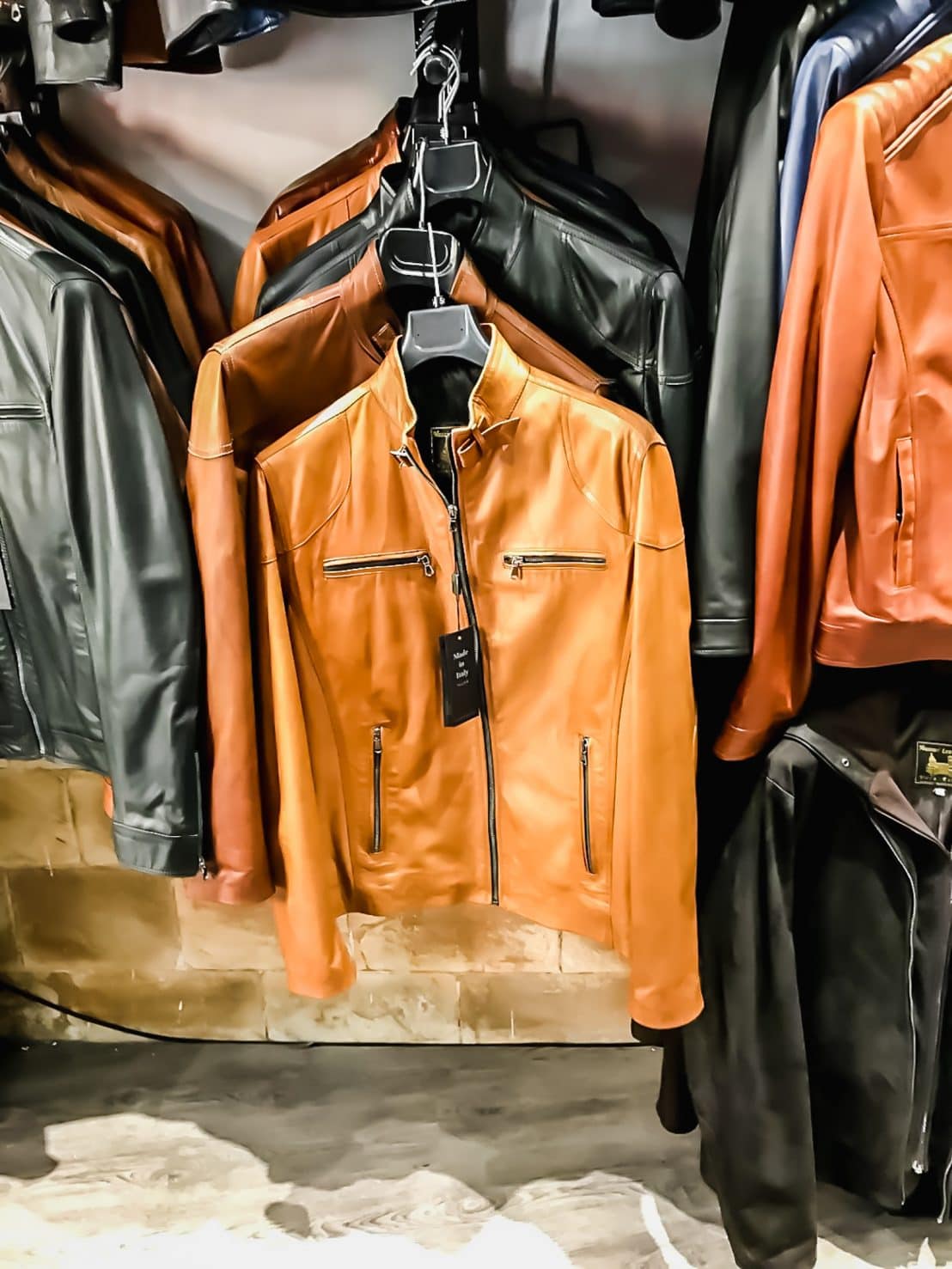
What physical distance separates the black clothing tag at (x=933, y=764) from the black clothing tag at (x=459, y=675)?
568 mm

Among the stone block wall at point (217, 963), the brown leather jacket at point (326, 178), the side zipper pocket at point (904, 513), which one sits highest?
the brown leather jacket at point (326, 178)

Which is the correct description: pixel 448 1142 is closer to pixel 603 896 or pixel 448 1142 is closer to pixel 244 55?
pixel 603 896

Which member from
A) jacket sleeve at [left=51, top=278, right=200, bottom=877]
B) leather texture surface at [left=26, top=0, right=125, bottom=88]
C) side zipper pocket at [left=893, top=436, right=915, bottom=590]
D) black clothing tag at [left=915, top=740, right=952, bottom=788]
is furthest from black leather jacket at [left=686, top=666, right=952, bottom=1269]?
leather texture surface at [left=26, top=0, right=125, bottom=88]

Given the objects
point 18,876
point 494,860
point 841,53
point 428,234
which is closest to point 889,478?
point 841,53

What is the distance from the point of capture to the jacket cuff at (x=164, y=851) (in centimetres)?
122

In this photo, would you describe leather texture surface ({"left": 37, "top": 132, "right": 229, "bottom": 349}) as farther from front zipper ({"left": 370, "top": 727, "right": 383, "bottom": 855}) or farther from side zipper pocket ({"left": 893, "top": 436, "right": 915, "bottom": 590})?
side zipper pocket ({"left": 893, "top": 436, "right": 915, "bottom": 590})

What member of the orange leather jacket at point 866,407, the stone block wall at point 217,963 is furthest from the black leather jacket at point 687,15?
the stone block wall at point 217,963

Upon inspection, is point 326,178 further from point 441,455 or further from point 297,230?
point 441,455

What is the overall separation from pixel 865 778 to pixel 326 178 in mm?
1023

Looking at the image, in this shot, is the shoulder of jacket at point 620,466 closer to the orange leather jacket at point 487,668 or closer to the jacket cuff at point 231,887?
the orange leather jacket at point 487,668

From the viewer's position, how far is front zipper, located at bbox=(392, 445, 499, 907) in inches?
46.9

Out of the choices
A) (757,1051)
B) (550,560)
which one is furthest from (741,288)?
(757,1051)

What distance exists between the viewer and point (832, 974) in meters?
1.40

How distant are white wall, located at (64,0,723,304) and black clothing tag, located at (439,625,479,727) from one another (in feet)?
2.19
